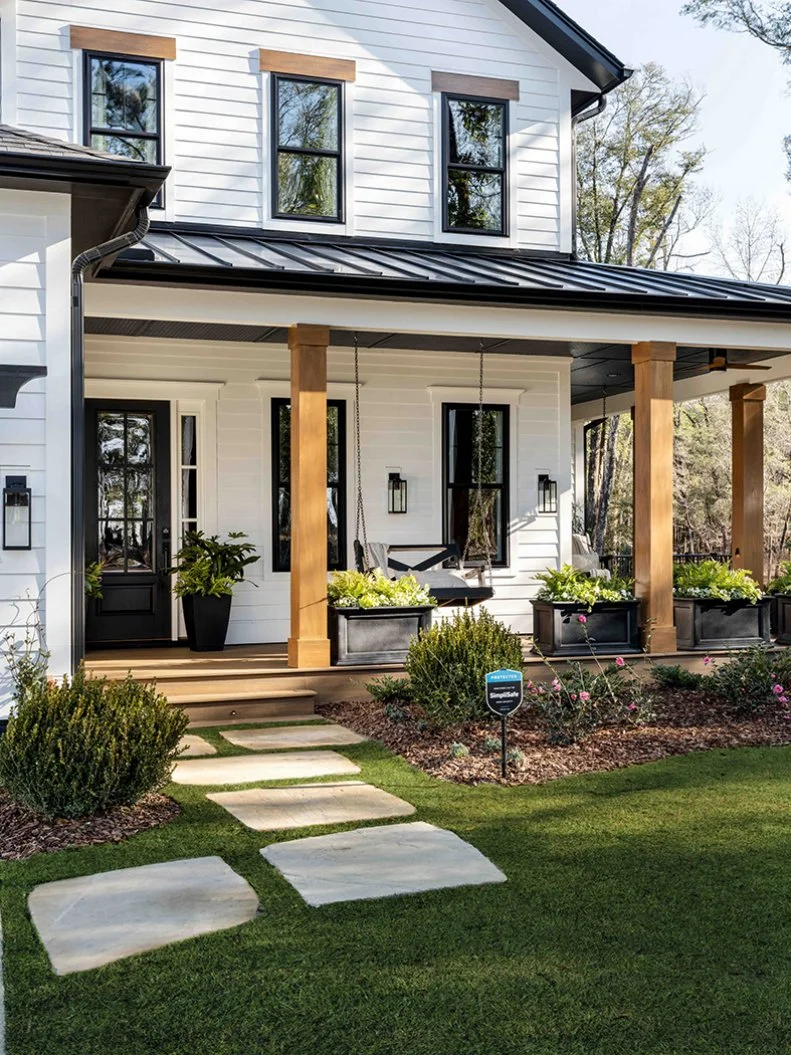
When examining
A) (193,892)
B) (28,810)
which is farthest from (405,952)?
(28,810)

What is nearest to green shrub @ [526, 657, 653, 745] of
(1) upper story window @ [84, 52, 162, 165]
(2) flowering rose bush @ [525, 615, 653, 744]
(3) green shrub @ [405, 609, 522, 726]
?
(2) flowering rose bush @ [525, 615, 653, 744]

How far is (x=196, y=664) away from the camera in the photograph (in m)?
9.25

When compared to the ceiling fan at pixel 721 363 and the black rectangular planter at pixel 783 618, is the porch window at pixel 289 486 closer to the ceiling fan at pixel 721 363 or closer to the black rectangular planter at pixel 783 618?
the ceiling fan at pixel 721 363

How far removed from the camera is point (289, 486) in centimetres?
1131

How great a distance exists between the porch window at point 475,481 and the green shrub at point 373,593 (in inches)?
95.3

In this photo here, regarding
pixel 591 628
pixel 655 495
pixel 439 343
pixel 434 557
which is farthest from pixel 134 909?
pixel 439 343

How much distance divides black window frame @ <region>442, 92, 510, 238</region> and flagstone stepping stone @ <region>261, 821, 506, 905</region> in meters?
7.60

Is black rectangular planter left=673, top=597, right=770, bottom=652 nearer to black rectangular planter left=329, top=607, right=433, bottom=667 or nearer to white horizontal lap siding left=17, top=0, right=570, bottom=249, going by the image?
black rectangular planter left=329, top=607, right=433, bottom=667

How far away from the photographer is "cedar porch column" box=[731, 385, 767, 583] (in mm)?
12836

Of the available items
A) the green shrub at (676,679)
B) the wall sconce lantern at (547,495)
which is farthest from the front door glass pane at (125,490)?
the green shrub at (676,679)

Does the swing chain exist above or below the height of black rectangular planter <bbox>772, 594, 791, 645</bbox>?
above

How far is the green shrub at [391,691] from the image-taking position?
8.45 metres

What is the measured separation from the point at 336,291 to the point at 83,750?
4.63 m

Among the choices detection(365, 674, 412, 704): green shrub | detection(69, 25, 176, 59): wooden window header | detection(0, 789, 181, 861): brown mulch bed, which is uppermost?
detection(69, 25, 176, 59): wooden window header
